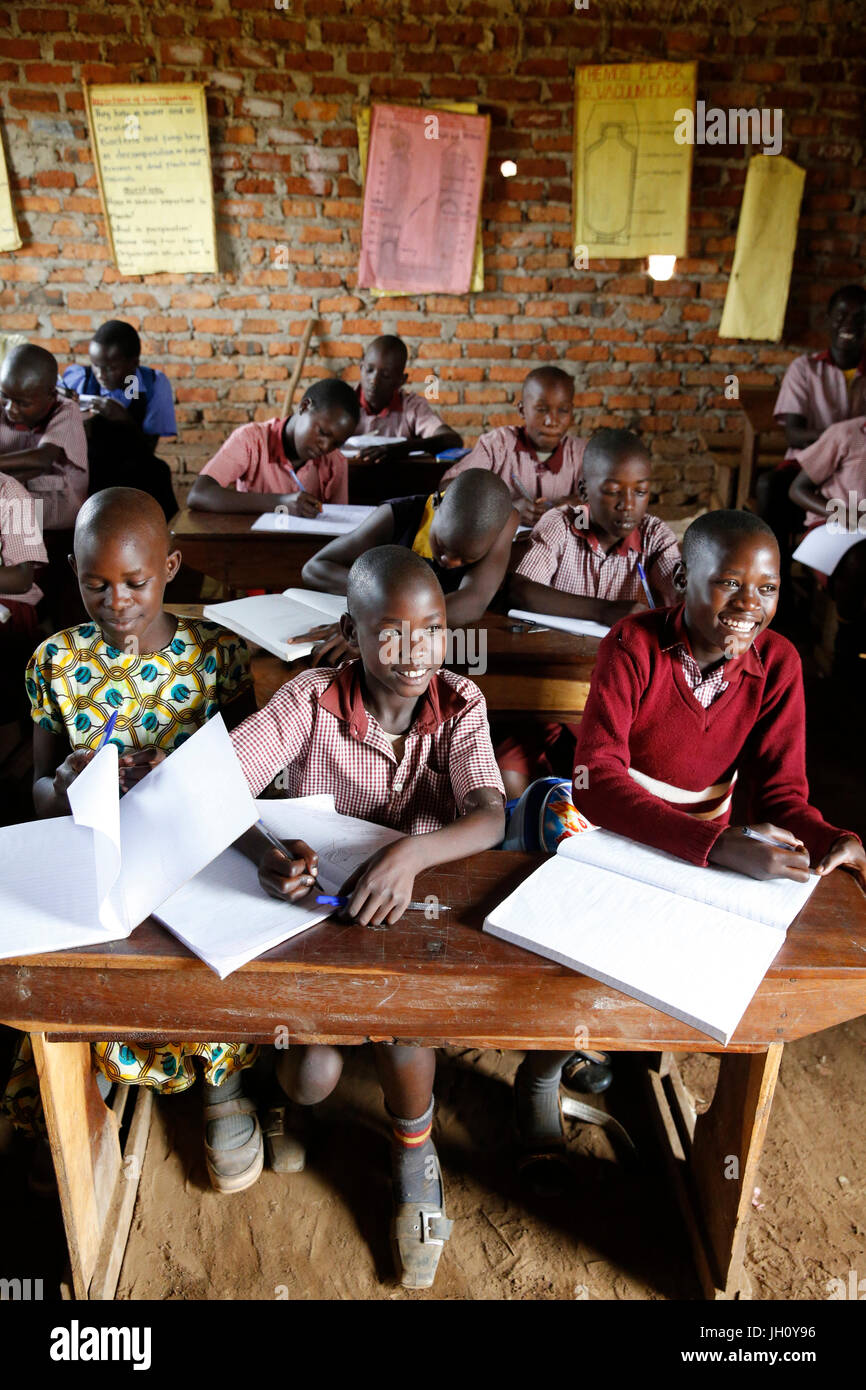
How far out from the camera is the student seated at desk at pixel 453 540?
2.25 m

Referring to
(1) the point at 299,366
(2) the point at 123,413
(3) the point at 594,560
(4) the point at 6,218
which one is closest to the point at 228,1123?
(3) the point at 594,560

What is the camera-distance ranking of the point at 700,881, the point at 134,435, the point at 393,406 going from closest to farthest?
the point at 700,881
the point at 134,435
the point at 393,406

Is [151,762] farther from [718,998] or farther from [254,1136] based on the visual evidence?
[718,998]

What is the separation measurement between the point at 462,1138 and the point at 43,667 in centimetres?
115

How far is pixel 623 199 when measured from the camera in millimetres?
4957

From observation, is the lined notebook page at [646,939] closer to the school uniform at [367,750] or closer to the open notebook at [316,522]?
the school uniform at [367,750]

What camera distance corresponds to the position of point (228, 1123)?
1.69 m

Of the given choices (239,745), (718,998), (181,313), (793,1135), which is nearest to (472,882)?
(718,998)

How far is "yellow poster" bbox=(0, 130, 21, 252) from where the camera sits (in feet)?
15.9

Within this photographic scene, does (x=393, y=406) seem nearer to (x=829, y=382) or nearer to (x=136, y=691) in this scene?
(x=829, y=382)

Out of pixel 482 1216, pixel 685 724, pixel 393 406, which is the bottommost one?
pixel 482 1216

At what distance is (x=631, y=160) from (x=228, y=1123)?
4864mm

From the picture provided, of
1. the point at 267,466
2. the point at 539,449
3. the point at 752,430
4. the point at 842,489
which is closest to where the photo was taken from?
the point at 267,466

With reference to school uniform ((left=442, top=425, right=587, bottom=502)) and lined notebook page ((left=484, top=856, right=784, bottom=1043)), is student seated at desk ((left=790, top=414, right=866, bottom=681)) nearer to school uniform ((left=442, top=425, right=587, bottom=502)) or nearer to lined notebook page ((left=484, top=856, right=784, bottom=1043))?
school uniform ((left=442, top=425, right=587, bottom=502))
